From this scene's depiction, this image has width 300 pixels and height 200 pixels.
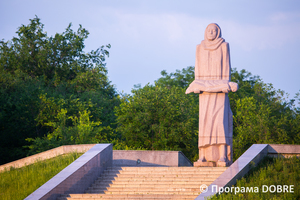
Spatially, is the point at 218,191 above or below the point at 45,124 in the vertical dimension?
below

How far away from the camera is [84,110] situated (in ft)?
79.9

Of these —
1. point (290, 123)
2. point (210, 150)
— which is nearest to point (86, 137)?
point (210, 150)

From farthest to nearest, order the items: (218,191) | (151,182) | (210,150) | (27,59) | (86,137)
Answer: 1. (27,59)
2. (86,137)
3. (210,150)
4. (151,182)
5. (218,191)

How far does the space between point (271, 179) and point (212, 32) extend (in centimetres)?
590

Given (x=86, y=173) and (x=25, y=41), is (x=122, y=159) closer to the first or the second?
(x=86, y=173)

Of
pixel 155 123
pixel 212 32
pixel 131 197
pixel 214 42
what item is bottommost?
pixel 131 197

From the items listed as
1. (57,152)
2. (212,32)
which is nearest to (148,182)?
(57,152)

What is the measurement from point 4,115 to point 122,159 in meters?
10.8

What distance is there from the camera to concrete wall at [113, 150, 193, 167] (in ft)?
48.0

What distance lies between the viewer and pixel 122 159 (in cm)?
1468

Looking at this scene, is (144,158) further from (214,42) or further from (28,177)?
(214,42)

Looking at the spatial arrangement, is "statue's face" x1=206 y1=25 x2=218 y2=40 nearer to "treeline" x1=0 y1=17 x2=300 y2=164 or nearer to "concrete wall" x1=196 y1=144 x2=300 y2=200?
"concrete wall" x1=196 y1=144 x2=300 y2=200

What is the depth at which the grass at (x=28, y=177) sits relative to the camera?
1077 cm

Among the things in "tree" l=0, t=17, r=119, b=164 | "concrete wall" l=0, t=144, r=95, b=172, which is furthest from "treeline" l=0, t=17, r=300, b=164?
A: "concrete wall" l=0, t=144, r=95, b=172
